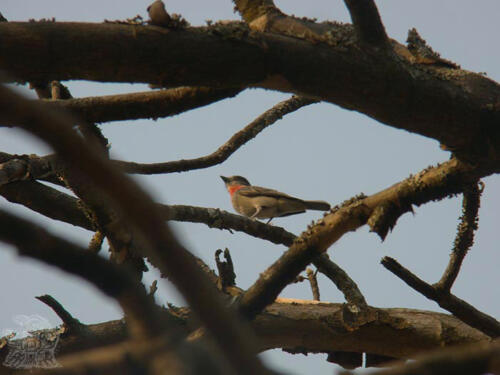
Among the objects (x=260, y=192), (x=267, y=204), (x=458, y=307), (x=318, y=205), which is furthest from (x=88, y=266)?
(x=260, y=192)

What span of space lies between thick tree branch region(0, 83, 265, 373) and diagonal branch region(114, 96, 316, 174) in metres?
3.50

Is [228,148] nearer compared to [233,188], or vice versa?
[228,148]

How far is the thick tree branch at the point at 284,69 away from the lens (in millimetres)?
2408

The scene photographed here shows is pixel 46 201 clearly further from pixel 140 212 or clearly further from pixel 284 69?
pixel 140 212

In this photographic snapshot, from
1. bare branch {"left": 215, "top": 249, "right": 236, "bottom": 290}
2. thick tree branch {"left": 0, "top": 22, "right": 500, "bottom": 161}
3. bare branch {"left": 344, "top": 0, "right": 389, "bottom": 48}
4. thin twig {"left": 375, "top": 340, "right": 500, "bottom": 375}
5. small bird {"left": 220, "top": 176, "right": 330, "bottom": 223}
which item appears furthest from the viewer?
small bird {"left": 220, "top": 176, "right": 330, "bottom": 223}

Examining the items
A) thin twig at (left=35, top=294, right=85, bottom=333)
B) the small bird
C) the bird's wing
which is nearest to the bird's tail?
the small bird

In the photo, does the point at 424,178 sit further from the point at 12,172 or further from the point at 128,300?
the point at 12,172

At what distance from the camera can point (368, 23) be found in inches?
109

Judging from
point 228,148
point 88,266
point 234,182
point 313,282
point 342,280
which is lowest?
point 88,266

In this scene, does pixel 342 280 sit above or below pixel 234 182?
below

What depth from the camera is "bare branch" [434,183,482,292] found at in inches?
144

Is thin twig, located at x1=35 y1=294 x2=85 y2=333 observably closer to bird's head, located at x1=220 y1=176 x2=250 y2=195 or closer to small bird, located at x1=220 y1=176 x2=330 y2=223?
small bird, located at x1=220 y1=176 x2=330 y2=223

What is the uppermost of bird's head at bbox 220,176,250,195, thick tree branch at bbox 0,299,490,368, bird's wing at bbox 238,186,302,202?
bird's head at bbox 220,176,250,195

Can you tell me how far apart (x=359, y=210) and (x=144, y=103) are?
45.5 inches
